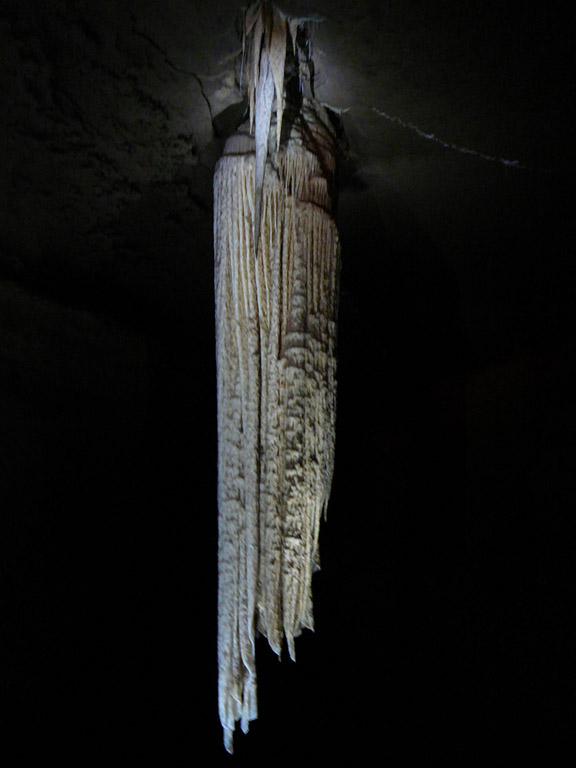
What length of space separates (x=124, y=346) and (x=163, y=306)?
0.62ft

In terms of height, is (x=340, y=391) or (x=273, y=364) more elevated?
(x=340, y=391)

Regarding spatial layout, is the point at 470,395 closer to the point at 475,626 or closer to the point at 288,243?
the point at 475,626

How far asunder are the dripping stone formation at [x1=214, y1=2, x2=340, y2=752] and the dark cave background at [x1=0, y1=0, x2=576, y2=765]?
0.55 feet

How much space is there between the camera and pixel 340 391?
2570 mm

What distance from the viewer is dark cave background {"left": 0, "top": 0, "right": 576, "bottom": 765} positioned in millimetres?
1139

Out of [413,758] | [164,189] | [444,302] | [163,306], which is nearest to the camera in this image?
[164,189]

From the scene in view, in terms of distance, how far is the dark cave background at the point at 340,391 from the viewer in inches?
44.8

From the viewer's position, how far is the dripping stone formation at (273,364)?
115 centimetres

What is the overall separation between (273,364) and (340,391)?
1424 mm

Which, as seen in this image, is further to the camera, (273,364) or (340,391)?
(340,391)

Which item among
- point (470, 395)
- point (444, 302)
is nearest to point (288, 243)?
point (444, 302)

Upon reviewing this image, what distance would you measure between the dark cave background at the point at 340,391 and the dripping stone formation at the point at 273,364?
0.55ft

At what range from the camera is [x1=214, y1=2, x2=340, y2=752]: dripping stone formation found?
115 cm

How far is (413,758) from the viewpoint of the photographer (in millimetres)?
2375
